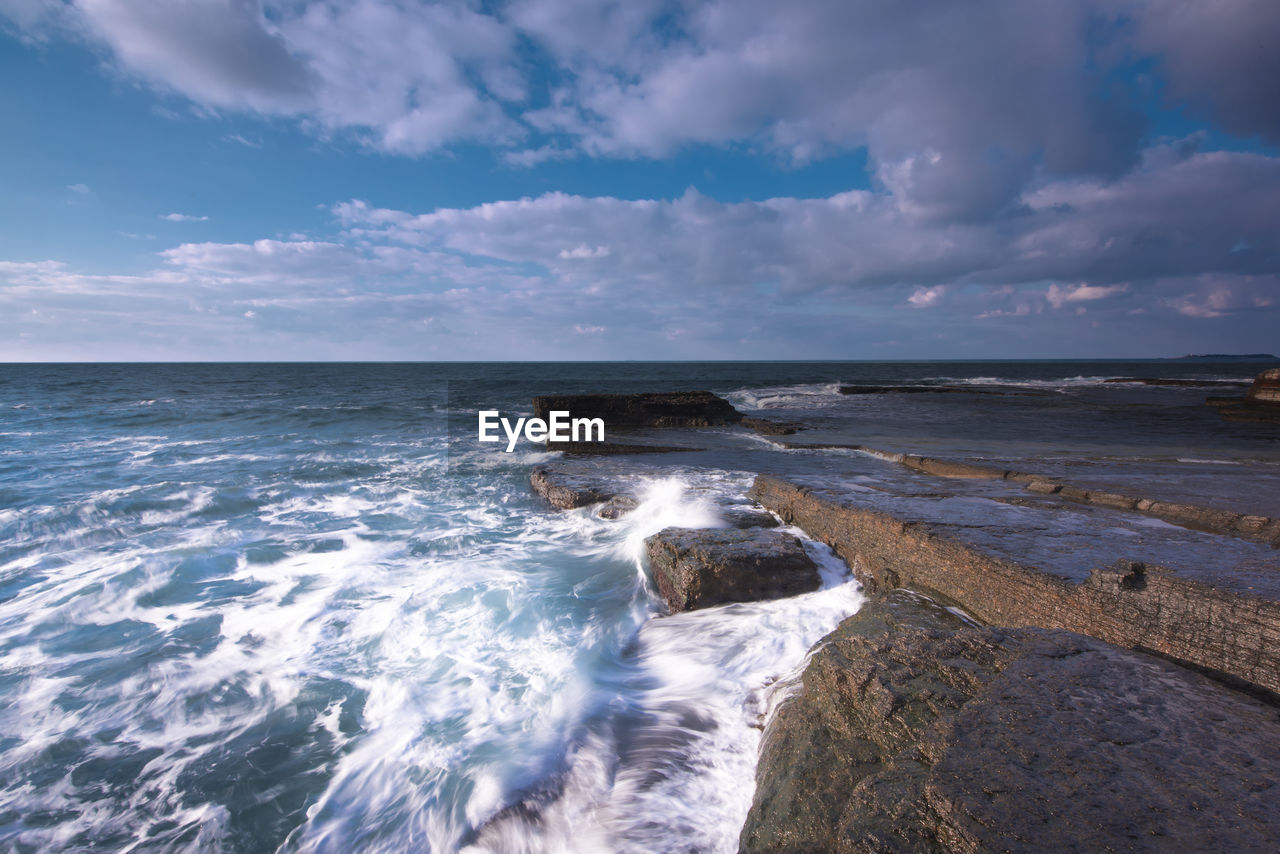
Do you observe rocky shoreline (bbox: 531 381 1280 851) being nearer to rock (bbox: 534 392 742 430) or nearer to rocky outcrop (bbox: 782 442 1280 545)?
rocky outcrop (bbox: 782 442 1280 545)

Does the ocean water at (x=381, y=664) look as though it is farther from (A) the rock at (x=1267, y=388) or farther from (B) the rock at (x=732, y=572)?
Answer: (A) the rock at (x=1267, y=388)

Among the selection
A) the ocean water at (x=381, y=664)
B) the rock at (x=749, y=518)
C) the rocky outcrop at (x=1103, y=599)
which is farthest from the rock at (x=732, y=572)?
the rock at (x=749, y=518)

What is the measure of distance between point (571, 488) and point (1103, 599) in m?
7.34

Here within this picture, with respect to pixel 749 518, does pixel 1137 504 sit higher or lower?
higher

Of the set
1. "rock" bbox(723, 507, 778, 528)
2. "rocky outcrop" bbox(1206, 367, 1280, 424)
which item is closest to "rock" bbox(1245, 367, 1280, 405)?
"rocky outcrop" bbox(1206, 367, 1280, 424)

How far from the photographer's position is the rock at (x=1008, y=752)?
6.63ft

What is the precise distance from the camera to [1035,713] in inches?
103

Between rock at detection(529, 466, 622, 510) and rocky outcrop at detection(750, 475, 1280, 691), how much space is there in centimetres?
469

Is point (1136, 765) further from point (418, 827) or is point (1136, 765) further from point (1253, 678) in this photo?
point (418, 827)

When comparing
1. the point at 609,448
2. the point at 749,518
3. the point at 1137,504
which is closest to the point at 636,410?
the point at 609,448

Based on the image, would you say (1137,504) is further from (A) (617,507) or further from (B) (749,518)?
(A) (617,507)

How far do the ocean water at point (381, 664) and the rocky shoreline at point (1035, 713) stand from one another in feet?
2.04

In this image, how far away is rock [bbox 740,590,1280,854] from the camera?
2.02 metres

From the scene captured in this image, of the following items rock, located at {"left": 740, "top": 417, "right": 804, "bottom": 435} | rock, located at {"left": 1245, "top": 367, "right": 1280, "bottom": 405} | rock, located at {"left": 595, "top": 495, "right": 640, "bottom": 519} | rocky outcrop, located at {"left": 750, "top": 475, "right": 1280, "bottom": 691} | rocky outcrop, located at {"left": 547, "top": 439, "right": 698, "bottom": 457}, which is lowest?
rock, located at {"left": 595, "top": 495, "right": 640, "bottom": 519}
